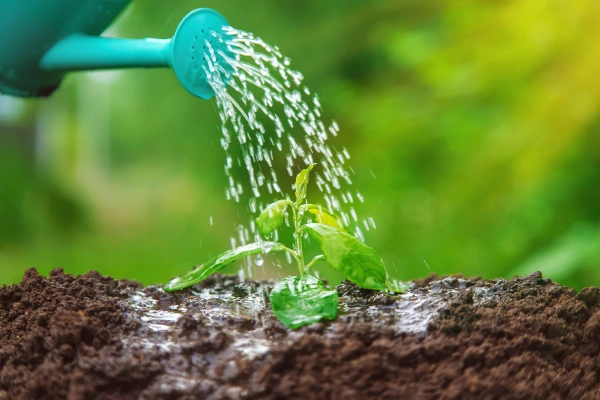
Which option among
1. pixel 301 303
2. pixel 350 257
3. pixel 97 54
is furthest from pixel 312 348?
pixel 97 54

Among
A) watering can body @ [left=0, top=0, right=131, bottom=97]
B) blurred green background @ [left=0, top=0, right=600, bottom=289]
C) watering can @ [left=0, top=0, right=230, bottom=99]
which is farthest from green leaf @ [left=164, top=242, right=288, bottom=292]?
blurred green background @ [left=0, top=0, right=600, bottom=289]

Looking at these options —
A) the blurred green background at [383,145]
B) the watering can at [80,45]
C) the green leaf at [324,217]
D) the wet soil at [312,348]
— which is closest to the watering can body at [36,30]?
the watering can at [80,45]

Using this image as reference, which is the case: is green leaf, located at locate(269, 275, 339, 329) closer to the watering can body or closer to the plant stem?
the plant stem

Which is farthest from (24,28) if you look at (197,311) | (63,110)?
(63,110)

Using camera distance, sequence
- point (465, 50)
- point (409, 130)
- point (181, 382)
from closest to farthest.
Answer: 1. point (181, 382)
2. point (465, 50)
3. point (409, 130)

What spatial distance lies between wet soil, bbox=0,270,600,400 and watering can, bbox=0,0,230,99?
35 cm

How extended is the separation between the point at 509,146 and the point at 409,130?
0.44m

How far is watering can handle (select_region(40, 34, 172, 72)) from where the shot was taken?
3.19 feet

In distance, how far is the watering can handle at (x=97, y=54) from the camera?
0.97 m

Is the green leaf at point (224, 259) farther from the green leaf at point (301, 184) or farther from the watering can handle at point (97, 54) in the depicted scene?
the watering can handle at point (97, 54)

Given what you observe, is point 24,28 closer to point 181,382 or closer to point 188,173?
point 181,382

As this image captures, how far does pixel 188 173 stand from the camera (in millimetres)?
2736

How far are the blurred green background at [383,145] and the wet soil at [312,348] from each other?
0.98 metres

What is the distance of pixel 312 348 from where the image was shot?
2.35 feet
